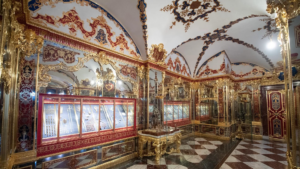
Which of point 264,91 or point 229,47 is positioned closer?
point 229,47

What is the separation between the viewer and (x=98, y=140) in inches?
141

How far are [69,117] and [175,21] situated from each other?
3.60 metres

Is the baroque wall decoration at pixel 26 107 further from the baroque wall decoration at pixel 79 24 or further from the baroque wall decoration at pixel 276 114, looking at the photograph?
the baroque wall decoration at pixel 276 114

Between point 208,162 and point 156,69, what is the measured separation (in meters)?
3.13

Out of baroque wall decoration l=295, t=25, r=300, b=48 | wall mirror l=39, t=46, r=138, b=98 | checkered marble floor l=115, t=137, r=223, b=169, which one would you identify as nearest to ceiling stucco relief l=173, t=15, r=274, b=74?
wall mirror l=39, t=46, r=138, b=98

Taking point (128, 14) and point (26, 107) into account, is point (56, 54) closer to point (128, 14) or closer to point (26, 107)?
point (26, 107)

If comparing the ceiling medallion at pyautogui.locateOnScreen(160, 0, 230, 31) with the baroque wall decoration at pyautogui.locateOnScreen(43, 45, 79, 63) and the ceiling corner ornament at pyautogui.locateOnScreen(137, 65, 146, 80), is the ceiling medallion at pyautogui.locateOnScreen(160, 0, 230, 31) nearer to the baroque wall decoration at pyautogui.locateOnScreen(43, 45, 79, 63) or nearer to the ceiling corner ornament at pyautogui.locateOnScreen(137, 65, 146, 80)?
the ceiling corner ornament at pyautogui.locateOnScreen(137, 65, 146, 80)

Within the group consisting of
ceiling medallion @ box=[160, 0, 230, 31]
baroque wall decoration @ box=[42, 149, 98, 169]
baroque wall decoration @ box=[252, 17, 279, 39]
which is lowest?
baroque wall decoration @ box=[42, 149, 98, 169]

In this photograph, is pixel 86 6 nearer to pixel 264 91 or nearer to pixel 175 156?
pixel 175 156

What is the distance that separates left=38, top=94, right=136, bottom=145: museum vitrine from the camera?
291 cm

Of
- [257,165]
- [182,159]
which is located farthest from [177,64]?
[257,165]

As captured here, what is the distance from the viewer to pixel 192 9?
381cm

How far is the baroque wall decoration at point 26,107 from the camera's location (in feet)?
8.34

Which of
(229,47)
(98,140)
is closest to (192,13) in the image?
(229,47)
